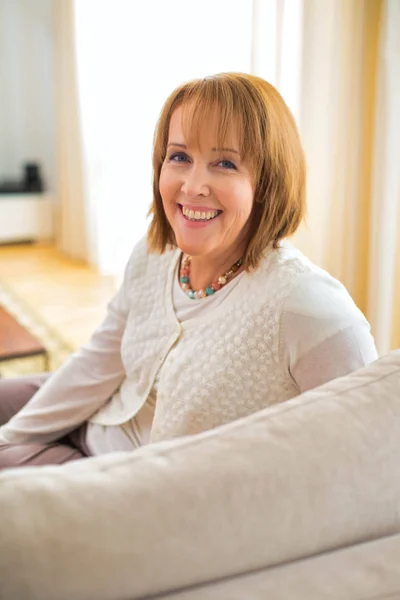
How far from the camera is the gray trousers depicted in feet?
4.46

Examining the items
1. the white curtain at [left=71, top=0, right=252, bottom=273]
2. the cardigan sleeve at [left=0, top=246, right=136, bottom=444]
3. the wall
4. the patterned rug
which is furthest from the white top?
the wall

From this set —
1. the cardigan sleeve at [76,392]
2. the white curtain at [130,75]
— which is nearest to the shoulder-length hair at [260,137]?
the cardigan sleeve at [76,392]

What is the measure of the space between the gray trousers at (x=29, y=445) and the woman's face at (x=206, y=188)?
546 mm

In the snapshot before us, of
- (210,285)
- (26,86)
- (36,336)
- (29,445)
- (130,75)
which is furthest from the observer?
(26,86)

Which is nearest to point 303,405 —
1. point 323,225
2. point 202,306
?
point 202,306

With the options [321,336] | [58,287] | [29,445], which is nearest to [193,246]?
[321,336]

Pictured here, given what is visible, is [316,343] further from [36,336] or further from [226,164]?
[36,336]

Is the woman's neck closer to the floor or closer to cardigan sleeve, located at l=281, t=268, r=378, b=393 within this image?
cardigan sleeve, located at l=281, t=268, r=378, b=393

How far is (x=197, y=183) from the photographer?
1.12 metres

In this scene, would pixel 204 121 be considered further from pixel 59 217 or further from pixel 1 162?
pixel 1 162

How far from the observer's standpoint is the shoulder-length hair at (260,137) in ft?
3.55

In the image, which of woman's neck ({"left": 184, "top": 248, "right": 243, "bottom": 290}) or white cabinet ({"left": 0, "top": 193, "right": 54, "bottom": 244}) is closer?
woman's neck ({"left": 184, "top": 248, "right": 243, "bottom": 290})

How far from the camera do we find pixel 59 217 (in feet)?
18.3

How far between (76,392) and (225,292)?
47 cm
